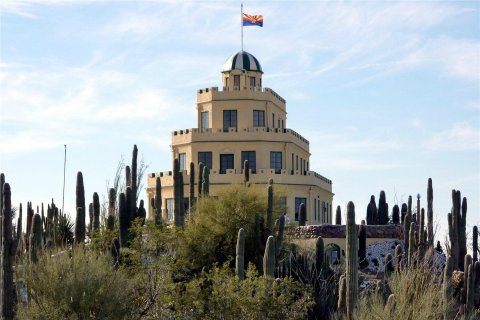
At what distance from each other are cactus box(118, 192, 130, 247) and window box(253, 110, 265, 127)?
2683 cm

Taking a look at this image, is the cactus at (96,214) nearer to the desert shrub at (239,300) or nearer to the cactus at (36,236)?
the cactus at (36,236)

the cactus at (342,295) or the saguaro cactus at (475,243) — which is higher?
the saguaro cactus at (475,243)

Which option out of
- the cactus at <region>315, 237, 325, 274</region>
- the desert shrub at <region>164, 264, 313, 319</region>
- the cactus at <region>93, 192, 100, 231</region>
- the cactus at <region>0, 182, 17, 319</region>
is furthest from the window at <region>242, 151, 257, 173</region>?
the cactus at <region>0, 182, 17, 319</region>

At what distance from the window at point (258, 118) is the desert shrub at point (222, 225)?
19.3m

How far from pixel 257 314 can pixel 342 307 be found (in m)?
2.98

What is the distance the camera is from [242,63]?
234 feet

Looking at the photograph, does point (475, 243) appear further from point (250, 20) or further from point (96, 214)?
point (250, 20)

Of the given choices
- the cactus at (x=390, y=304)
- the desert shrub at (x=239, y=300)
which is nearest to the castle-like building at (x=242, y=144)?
the desert shrub at (x=239, y=300)

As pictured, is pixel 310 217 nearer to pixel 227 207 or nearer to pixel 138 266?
pixel 227 207

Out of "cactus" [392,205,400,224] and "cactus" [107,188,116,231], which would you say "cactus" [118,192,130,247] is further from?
"cactus" [392,205,400,224]

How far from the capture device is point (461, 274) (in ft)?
156

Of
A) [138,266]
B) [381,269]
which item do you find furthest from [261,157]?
[138,266]

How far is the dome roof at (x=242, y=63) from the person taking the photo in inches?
2808

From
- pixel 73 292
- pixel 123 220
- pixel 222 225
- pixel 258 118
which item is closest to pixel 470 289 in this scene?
pixel 222 225
